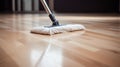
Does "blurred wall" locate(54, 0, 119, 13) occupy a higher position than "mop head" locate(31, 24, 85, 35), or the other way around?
"blurred wall" locate(54, 0, 119, 13)

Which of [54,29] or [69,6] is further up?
[69,6]

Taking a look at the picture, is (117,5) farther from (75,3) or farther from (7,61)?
(7,61)

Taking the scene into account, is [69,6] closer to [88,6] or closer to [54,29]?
[88,6]

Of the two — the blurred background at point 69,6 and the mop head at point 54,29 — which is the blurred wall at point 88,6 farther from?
the mop head at point 54,29

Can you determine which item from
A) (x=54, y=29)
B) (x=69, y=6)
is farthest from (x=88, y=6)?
(x=54, y=29)

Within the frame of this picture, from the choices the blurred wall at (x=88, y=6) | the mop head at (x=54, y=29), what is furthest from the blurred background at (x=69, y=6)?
the mop head at (x=54, y=29)

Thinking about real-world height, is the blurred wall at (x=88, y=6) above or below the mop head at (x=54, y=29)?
above

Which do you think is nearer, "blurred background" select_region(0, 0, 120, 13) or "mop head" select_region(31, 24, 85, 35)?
"mop head" select_region(31, 24, 85, 35)

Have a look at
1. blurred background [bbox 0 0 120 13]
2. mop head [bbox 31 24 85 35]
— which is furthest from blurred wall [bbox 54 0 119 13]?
mop head [bbox 31 24 85 35]

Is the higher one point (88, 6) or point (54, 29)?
point (88, 6)

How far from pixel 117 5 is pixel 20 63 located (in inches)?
194

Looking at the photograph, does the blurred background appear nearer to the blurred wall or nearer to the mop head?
the blurred wall

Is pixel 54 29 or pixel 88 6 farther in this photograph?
pixel 88 6

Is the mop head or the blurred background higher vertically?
the blurred background
